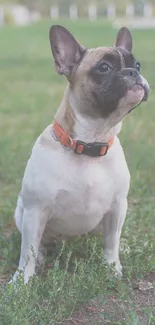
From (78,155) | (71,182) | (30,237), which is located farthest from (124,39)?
(30,237)

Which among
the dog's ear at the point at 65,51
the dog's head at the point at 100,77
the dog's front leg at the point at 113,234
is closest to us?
the dog's head at the point at 100,77

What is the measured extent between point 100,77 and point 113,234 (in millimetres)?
870

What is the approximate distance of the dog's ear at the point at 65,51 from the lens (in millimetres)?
3447

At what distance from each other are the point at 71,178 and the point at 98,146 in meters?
0.21

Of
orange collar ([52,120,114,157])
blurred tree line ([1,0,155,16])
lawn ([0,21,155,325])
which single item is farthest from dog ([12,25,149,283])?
blurred tree line ([1,0,155,16])

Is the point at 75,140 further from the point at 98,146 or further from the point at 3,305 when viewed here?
the point at 3,305

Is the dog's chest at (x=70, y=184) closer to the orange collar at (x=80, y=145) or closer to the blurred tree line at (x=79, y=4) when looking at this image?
the orange collar at (x=80, y=145)

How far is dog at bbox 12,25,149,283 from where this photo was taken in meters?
3.32

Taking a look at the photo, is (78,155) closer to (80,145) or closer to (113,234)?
(80,145)

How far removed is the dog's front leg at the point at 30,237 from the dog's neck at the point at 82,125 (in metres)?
0.44

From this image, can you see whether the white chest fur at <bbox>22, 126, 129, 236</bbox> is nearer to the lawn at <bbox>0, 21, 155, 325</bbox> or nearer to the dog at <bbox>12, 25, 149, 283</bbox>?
the dog at <bbox>12, 25, 149, 283</bbox>

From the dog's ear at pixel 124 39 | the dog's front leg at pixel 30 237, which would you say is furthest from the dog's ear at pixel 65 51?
the dog's front leg at pixel 30 237

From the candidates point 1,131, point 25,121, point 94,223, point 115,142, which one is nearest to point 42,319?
point 94,223

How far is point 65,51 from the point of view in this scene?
3473 mm
